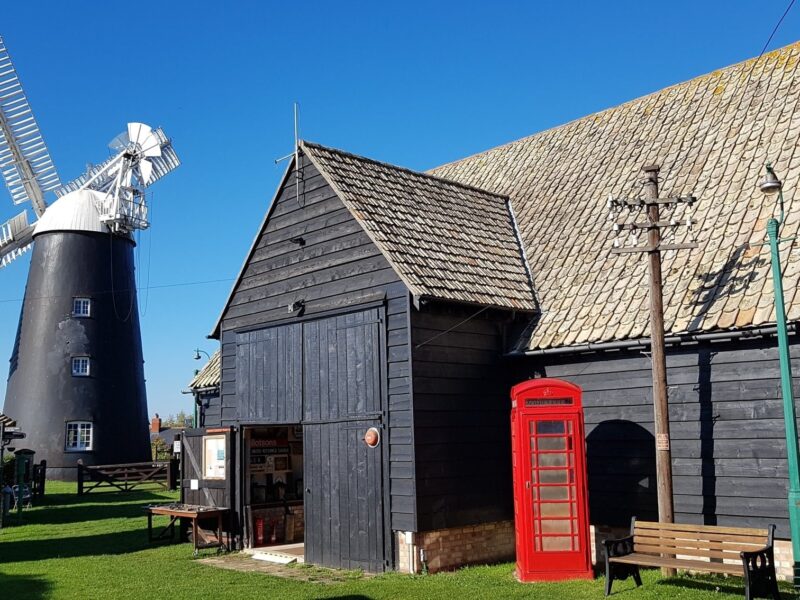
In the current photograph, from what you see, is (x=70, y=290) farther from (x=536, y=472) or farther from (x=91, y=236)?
(x=536, y=472)

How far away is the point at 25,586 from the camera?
12.7 meters

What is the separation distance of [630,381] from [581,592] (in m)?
3.62

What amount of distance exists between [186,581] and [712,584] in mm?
7948

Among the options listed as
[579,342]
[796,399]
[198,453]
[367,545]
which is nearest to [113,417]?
[198,453]

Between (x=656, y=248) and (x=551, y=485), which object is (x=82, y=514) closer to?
(x=551, y=485)

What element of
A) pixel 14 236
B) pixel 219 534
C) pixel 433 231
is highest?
pixel 14 236

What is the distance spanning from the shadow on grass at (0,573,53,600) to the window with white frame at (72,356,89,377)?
21.9m

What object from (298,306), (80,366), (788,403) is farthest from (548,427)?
(80,366)

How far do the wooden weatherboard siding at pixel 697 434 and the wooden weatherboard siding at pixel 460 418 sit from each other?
1.48m

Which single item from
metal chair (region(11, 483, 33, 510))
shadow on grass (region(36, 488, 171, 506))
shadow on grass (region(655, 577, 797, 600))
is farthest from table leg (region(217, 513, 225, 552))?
shadow on grass (region(36, 488, 171, 506))

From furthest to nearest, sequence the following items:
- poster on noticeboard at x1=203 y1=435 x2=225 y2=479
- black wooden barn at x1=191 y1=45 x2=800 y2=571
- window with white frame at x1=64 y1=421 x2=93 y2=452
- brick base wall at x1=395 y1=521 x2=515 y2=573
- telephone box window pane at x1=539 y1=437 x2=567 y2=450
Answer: window with white frame at x1=64 y1=421 x2=93 y2=452, poster on noticeboard at x1=203 y1=435 x2=225 y2=479, brick base wall at x1=395 y1=521 x2=515 y2=573, telephone box window pane at x1=539 y1=437 x2=567 y2=450, black wooden barn at x1=191 y1=45 x2=800 y2=571

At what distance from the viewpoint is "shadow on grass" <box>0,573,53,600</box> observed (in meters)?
11.9

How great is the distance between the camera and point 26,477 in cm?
2705

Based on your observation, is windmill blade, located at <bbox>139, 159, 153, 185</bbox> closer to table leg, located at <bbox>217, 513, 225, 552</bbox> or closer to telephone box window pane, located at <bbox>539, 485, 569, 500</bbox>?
table leg, located at <bbox>217, 513, 225, 552</bbox>
